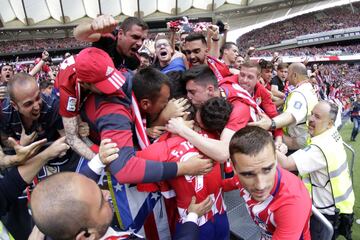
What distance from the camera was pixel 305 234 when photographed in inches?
72.9

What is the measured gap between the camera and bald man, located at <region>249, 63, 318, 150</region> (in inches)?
145

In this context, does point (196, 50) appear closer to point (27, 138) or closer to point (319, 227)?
point (27, 138)

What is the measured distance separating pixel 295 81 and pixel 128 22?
8.96 ft

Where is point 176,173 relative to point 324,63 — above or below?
above

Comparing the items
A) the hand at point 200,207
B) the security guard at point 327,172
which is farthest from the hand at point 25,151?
the security guard at point 327,172

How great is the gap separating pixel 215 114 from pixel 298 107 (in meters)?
1.95

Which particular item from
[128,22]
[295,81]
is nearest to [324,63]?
[295,81]

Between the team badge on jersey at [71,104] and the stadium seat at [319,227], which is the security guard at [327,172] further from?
the team badge on jersey at [71,104]

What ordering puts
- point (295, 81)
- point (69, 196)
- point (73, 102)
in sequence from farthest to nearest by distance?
point (295, 81), point (73, 102), point (69, 196)

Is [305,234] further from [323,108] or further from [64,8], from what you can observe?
[64,8]

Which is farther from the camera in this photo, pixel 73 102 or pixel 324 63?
pixel 324 63

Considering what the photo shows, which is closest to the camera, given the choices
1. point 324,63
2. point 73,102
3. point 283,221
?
point 283,221

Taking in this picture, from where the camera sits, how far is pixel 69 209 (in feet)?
4.27

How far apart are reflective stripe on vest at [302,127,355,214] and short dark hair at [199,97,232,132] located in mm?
982
